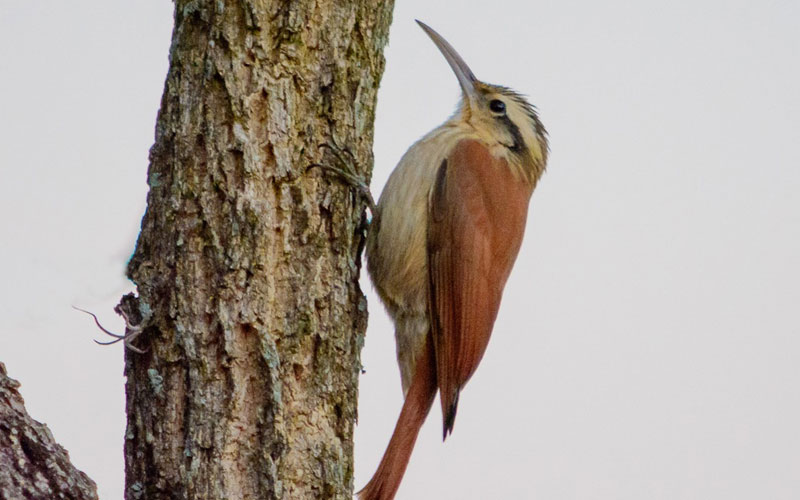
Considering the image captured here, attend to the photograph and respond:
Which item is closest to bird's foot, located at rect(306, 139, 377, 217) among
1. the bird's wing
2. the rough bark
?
the bird's wing

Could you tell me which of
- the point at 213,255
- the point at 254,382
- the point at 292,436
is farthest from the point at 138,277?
the point at 292,436

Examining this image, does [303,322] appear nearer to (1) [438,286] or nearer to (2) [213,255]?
(2) [213,255]

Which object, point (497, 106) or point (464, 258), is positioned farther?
point (497, 106)

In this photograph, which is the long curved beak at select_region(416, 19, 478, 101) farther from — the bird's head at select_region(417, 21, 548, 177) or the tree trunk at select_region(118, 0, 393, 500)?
the tree trunk at select_region(118, 0, 393, 500)

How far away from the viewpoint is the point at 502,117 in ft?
15.6

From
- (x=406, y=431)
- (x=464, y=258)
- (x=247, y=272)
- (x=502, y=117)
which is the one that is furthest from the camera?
(x=502, y=117)

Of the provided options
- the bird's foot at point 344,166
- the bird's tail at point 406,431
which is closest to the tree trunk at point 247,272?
the bird's foot at point 344,166

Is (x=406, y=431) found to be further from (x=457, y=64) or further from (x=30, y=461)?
(x=457, y=64)

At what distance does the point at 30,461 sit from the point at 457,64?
119 inches

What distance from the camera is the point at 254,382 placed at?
118 inches

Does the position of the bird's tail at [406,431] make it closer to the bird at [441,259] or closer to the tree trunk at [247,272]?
the bird at [441,259]

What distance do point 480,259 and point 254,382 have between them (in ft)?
4.85

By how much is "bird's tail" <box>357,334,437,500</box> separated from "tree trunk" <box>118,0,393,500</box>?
58cm

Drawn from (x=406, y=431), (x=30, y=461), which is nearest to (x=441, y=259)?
(x=406, y=431)
